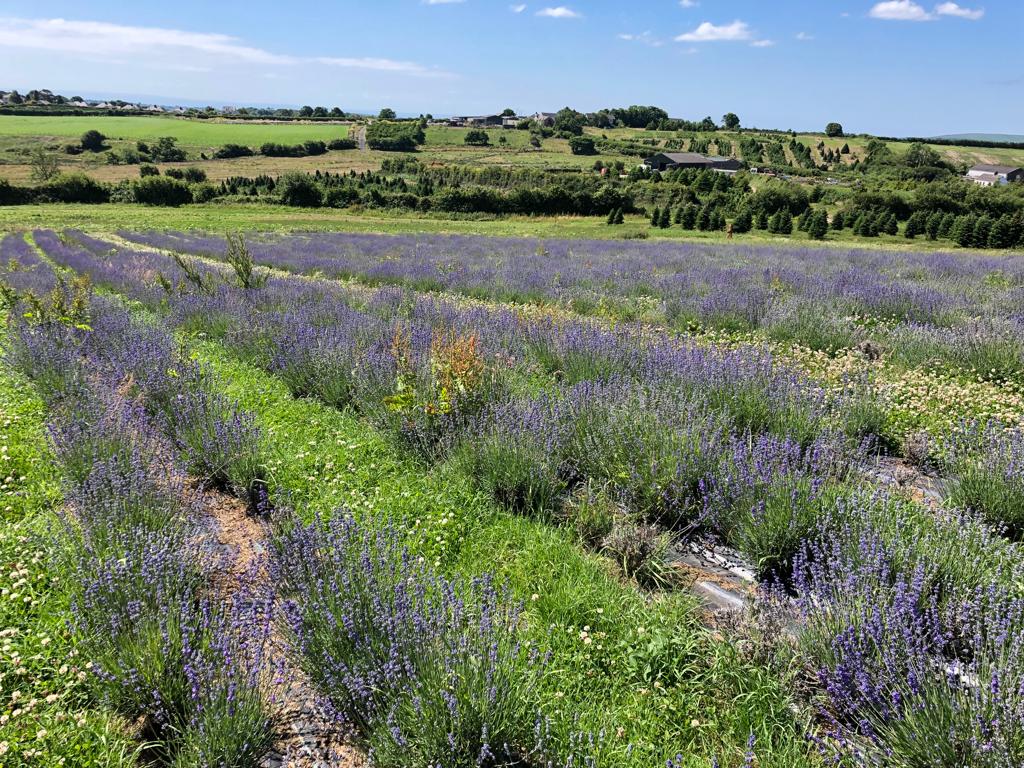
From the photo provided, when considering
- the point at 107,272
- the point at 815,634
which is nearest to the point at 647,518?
the point at 815,634

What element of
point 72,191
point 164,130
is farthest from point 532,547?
point 164,130

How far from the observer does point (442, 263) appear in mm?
15828

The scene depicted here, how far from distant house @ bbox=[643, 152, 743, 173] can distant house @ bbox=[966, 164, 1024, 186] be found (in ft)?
105

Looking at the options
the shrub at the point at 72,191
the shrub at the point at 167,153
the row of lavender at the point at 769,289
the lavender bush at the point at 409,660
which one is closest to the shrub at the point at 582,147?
the shrub at the point at 167,153

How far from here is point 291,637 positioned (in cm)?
244

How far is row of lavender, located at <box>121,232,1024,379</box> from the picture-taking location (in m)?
7.00

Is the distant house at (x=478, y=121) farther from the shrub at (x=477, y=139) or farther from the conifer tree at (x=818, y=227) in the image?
the conifer tree at (x=818, y=227)

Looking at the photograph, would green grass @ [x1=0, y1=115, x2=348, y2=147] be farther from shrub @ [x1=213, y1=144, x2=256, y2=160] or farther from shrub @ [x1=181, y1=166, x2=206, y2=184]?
shrub @ [x1=181, y1=166, x2=206, y2=184]

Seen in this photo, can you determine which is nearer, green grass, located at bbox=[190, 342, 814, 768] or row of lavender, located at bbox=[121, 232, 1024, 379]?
green grass, located at bbox=[190, 342, 814, 768]

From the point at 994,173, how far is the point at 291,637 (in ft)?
359

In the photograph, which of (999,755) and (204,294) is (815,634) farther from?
(204,294)

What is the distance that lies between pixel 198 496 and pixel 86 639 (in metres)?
1.26

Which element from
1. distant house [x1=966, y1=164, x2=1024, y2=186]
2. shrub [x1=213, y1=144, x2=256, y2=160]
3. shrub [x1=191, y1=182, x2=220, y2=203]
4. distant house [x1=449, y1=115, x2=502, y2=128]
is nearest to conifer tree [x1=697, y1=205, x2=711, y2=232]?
shrub [x1=191, y1=182, x2=220, y2=203]

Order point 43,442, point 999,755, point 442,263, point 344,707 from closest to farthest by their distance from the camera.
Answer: point 999,755
point 344,707
point 43,442
point 442,263
